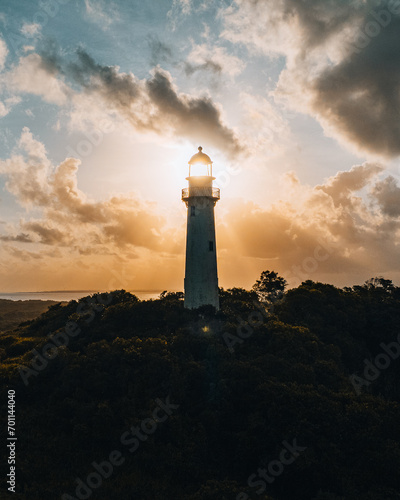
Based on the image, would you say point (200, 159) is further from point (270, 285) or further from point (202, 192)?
point (270, 285)

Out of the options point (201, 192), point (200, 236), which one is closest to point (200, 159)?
point (201, 192)

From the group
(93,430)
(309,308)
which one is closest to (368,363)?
(309,308)

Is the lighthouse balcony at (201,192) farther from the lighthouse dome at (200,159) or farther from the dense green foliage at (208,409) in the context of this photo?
the dense green foliage at (208,409)

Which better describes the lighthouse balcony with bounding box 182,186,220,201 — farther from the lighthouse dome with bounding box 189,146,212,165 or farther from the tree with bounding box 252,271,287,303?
the tree with bounding box 252,271,287,303

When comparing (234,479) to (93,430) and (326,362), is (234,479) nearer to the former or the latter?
(93,430)

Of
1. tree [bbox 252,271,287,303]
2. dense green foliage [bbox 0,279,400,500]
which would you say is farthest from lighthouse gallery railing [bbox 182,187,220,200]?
tree [bbox 252,271,287,303]

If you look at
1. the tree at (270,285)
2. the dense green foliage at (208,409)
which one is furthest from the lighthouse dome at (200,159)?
the tree at (270,285)
